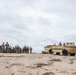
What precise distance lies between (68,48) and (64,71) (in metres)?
14.7

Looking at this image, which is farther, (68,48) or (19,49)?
(19,49)

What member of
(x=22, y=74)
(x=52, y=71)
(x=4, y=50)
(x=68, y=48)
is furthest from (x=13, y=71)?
(x=4, y=50)

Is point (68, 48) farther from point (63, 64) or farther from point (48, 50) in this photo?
point (63, 64)

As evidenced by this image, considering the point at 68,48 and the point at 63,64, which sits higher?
the point at 68,48

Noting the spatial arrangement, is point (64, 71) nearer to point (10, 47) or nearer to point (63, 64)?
point (63, 64)

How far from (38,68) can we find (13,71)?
162 centimetres

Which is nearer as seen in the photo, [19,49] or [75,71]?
[75,71]

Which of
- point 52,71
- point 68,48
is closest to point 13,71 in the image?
point 52,71

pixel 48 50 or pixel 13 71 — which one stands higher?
pixel 48 50

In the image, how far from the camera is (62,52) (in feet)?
93.8

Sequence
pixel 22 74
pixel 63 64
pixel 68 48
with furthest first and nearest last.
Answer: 1. pixel 68 48
2. pixel 63 64
3. pixel 22 74

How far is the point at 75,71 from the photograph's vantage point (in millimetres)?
13820

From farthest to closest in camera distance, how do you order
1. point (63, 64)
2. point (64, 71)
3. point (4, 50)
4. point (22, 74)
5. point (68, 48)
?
point (4, 50), point (68, 48), point (63, 64), point (64, 71), point (22, 74)

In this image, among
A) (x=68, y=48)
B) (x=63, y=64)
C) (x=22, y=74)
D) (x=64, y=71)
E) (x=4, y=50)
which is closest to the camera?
(x=22, y=74)
